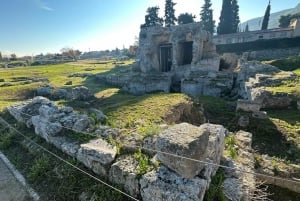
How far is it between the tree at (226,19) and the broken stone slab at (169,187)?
192 ft

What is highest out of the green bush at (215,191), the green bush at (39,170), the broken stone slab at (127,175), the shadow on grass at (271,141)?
the broken stone slab at (127,175)

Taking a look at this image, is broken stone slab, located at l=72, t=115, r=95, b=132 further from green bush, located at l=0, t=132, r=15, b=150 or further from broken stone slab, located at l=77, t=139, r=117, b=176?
green bush, located at l=0, t=132, r=15, b=150

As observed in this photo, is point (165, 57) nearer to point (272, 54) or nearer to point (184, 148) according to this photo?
point (272, 54)

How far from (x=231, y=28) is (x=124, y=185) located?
59.2 meters

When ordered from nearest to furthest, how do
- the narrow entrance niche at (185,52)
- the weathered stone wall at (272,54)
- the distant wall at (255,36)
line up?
the narrow entrance niche at (185,52)
the weathered stone wall at (272,54)
the distant wall at (255,36)

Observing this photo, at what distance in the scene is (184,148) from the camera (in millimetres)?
4664

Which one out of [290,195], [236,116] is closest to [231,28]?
[236,116]

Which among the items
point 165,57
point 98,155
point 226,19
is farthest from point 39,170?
point 226,19

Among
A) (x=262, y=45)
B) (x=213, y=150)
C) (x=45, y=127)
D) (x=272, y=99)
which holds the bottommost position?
(x=272, y=99)

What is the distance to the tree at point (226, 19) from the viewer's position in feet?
185

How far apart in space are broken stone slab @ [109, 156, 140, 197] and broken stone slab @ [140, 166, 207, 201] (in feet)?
0.91

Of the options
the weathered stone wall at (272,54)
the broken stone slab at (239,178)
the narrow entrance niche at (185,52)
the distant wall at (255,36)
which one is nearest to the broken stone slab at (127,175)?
A: the broken stone slab at (239,178)

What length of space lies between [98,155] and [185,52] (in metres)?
25.3

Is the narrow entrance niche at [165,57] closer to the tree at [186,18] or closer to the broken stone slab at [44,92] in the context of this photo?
the broken stone slab at [44,92]
